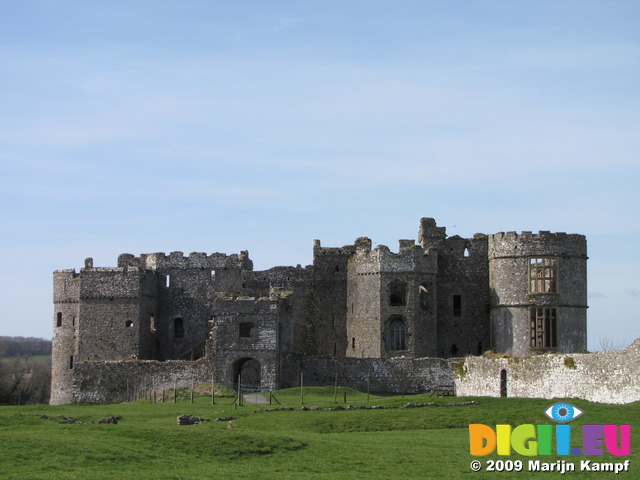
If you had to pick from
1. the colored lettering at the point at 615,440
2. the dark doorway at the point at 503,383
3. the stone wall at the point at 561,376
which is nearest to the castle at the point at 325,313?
the stone wall at the point at 561,376

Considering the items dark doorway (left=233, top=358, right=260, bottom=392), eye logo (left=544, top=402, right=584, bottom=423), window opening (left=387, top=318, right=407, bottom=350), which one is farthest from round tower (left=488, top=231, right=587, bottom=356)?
eye logo (left=544, top=402, right=584, bottom=423)

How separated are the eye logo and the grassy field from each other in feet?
1.15

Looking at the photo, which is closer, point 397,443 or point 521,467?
point 521,467

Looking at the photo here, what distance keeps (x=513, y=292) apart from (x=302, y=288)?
14836mm

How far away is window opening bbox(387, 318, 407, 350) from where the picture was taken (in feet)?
244

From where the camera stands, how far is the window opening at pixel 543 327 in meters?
72.1

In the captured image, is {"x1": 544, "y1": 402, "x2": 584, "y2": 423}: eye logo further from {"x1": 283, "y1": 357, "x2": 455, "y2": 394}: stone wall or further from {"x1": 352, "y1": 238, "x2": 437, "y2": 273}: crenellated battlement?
{"x1": 352, "y1": 238, "x2": 437, "y2": 273}: crenellated battlement

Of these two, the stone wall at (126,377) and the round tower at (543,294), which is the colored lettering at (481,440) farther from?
the round tower at (543,294)

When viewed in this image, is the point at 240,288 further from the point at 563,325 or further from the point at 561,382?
the point at 561,382

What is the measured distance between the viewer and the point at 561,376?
51.0 meters

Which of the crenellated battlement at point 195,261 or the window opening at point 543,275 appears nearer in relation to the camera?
the window opening at point 543,275

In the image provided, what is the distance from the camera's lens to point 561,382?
5088cm

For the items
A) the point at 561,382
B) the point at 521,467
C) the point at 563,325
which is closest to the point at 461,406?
the point at 561,382

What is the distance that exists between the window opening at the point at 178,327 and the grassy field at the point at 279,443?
87.3 ft
